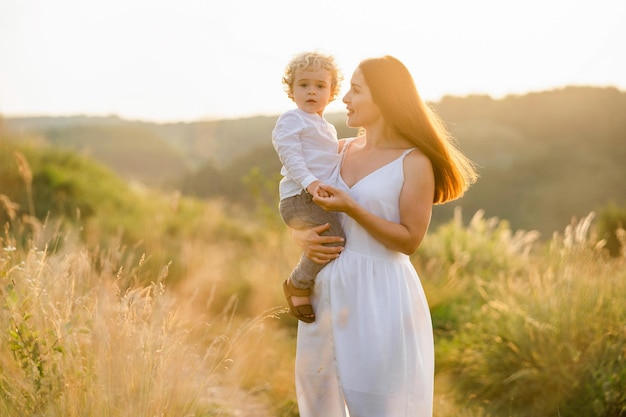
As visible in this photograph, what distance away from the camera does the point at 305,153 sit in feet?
10.6

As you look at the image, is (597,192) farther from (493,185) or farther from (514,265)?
(514,265)

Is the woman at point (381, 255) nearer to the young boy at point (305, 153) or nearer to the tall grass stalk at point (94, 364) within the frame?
the young boy at point (305, 153)

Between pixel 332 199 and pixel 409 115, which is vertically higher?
pixel 409 115

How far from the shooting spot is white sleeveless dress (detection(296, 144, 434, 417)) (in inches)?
114

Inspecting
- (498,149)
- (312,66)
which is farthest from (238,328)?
(498,149)

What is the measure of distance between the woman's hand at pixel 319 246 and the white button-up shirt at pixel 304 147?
259mm

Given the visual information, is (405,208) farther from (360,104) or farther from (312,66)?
(312,66)

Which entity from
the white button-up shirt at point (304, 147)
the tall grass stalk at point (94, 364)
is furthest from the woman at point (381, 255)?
the tall grass stalk at point (94, 364)

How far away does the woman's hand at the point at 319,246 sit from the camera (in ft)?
9.79

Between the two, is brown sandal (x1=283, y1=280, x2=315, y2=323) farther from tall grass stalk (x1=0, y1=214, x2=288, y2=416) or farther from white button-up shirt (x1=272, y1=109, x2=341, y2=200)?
white button-up shirt (x1=272, y1=109, x2=341, y2=200)

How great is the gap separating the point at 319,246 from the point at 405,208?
1.42 ft

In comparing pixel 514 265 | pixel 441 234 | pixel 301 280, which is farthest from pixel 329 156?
pixel 441 234

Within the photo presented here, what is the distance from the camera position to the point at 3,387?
3061 mm

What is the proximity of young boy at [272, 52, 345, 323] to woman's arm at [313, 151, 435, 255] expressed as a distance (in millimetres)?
172
